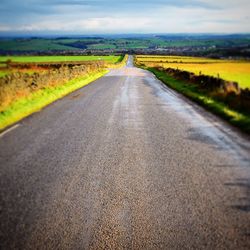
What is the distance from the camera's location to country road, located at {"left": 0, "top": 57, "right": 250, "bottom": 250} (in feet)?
14.7

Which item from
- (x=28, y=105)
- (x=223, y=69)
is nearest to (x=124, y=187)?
(x=28, y=105)

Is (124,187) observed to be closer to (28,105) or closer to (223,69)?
(28,105)

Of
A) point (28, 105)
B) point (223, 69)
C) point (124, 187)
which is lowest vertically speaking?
point (223, 69)

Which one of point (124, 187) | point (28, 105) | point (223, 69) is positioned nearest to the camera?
point (124, 187)

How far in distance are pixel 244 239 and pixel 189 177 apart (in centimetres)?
229

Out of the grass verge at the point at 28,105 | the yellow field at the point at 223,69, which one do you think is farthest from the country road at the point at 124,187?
the yellow field at the point at 223,69

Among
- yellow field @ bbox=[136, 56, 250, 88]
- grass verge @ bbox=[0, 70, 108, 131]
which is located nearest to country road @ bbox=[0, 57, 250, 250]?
grass verge @ bbox=[0, 70, 108, 131]

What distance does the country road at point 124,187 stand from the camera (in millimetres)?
4480

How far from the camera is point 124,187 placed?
611cm

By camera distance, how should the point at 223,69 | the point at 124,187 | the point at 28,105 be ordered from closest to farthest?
1. the point at 124,187
2. the point at 28,105
3. the point at 223,69

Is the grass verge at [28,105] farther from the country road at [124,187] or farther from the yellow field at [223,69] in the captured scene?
the yellow field at [223,69]

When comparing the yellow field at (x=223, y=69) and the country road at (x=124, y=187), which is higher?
the country road at (x=124, y=187)

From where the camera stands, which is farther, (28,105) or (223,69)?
(223,69)

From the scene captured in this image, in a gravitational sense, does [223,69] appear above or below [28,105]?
below
